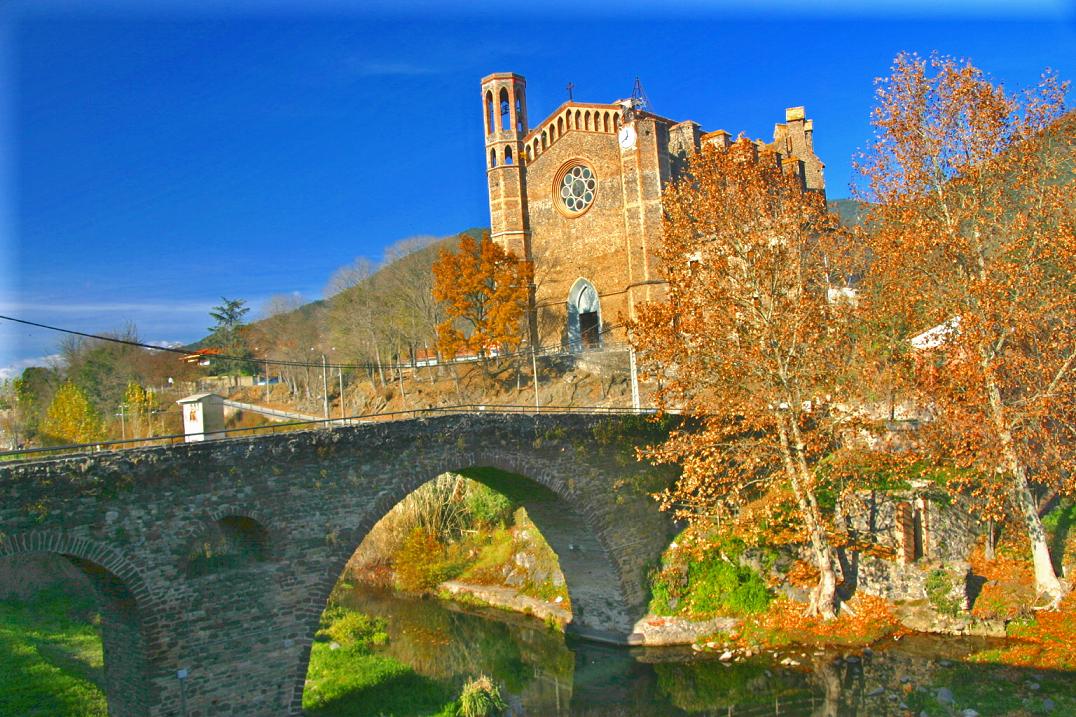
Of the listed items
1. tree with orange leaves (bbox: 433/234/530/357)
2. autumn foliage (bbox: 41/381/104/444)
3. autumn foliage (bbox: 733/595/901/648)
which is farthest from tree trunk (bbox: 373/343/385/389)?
autumn foliage (bbox: 733/595/901/648)

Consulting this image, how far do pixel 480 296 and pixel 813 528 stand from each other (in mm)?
21494

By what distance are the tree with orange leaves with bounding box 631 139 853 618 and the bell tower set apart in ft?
73.9

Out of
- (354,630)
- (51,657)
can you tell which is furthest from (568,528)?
(51,657)

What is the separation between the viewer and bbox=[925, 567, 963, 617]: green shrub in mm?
15969

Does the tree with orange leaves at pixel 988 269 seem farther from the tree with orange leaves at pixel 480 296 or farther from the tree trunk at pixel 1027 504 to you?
the tree with orange leaves at pixel 480 296

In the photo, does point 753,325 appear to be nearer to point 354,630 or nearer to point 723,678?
point 723,678

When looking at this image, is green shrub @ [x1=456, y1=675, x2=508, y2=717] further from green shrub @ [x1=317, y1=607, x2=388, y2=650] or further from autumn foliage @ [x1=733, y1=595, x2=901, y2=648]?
autumn foliage @ [x1=733, y1=595, x2=901, y2=648]

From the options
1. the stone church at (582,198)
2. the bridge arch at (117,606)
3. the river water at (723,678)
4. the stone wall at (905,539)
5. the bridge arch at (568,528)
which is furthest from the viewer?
the stone church at (582,198)

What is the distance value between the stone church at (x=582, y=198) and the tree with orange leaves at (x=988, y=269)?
Result: 20.1 metres

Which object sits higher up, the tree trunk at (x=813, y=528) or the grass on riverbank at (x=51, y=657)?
the tree trunk at (x=813, y=528)

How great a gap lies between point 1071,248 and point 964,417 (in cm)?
351

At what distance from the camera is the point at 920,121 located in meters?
15.6

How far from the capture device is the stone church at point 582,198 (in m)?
35.9

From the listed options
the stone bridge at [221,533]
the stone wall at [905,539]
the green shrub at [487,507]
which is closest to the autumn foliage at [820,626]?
the stone wall at [905,539]
